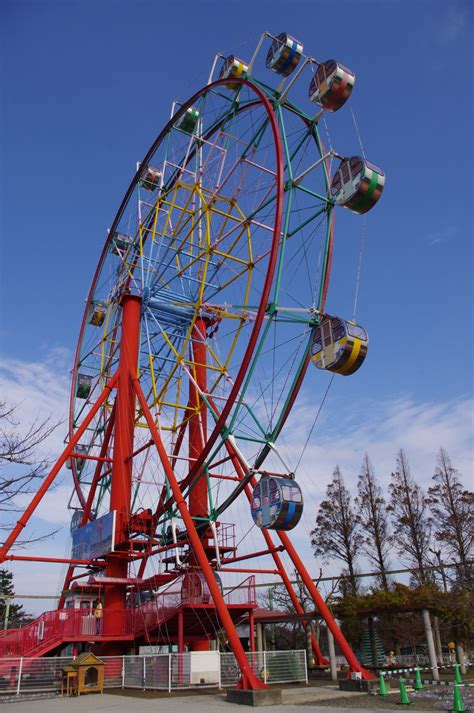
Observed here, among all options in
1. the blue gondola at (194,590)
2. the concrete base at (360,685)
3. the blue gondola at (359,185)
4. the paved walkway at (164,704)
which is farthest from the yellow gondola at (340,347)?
the paved walkway at (164,704)

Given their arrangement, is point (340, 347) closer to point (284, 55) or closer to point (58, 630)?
point (284, 55)

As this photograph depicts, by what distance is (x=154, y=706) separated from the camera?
43.1 feet

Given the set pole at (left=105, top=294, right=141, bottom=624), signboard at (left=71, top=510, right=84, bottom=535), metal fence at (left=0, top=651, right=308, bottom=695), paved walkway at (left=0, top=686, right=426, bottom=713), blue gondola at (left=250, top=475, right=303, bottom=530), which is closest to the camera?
paved walkway at (left=0, top=686, right=426, bottom=713)

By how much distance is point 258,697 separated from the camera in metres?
13.0

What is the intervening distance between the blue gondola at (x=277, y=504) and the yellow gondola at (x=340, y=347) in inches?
138

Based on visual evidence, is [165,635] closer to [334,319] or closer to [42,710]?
[42,710]

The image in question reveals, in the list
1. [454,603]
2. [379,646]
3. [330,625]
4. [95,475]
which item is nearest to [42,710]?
[330,625]

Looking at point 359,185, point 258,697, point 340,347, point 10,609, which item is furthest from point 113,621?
point 10,609

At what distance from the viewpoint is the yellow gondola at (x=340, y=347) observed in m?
16.9

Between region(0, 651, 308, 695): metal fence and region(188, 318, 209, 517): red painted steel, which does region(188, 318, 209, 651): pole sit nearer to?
region(188, 318, 209, 517): red painted steel

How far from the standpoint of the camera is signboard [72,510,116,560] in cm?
2206

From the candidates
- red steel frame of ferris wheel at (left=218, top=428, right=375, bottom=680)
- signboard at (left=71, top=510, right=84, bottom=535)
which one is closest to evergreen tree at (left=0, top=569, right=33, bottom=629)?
signboard at (left=71, top=510, right=84, bottom=535)

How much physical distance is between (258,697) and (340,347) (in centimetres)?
889

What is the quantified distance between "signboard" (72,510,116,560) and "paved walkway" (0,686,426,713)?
6.41 m
